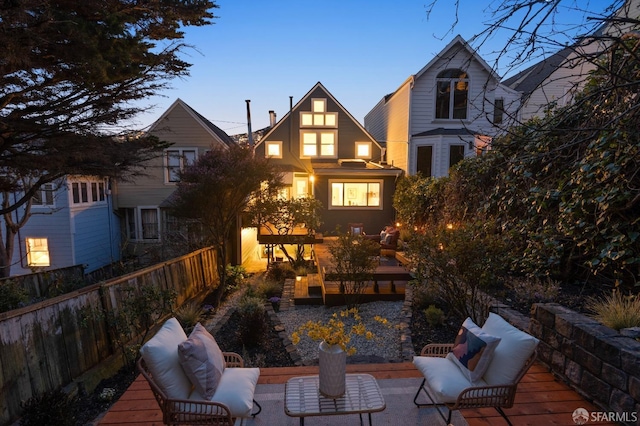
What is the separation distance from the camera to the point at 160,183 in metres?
15.3

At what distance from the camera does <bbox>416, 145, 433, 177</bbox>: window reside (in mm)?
13547

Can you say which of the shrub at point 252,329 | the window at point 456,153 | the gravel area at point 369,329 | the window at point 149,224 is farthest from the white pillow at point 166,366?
the window at point 149,224

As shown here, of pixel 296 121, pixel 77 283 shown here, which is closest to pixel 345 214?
pixel 296 121

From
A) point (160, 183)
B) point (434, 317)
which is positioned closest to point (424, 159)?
point (434, 317)

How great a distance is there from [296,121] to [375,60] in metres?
7.62

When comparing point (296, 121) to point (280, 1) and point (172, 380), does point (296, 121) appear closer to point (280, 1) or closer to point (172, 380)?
point (280, 1)

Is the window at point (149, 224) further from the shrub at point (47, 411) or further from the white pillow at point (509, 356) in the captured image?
the white pillow at point (509, 356)

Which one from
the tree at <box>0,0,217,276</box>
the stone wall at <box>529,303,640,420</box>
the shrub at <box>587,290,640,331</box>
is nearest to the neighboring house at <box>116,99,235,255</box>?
the tree at <box>0,0,217,276</box>

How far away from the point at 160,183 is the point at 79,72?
41.4ft

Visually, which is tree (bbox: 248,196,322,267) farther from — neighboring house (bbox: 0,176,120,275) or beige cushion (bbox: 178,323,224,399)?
beige cushion (bbox: 178,323,224,399)

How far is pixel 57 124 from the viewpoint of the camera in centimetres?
440

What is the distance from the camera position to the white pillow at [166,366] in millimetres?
2516

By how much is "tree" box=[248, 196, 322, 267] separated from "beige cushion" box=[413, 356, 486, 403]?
303 inches

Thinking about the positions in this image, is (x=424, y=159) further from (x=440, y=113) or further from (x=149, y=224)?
(x=149, y=224)
